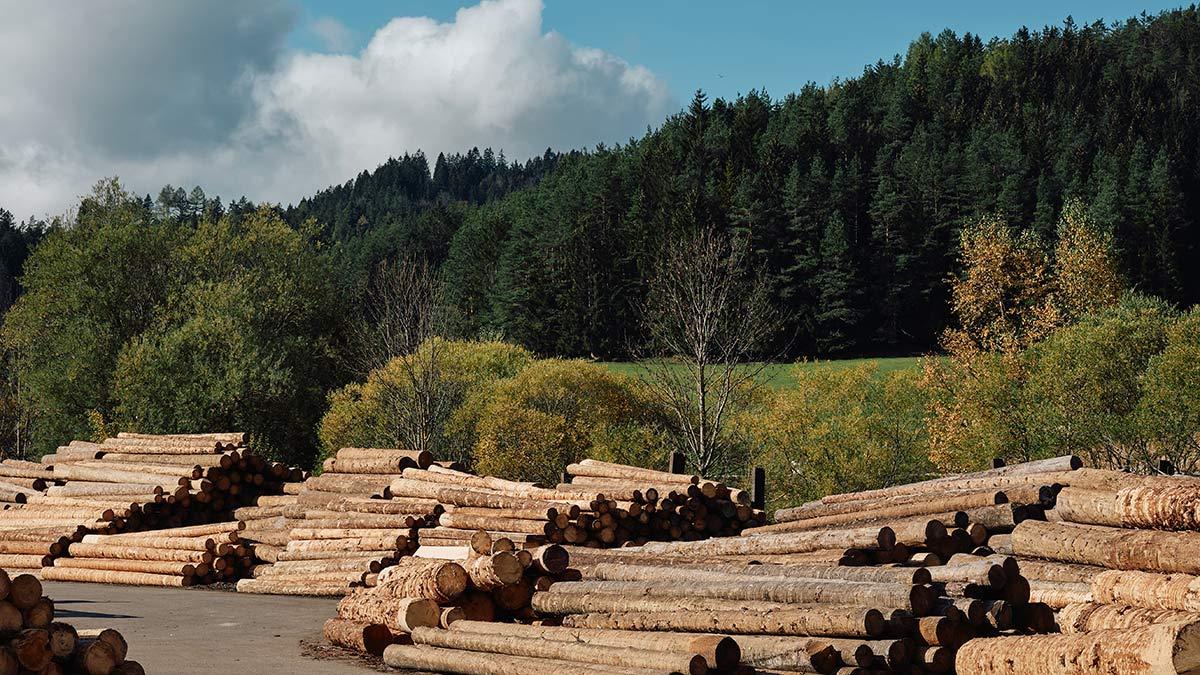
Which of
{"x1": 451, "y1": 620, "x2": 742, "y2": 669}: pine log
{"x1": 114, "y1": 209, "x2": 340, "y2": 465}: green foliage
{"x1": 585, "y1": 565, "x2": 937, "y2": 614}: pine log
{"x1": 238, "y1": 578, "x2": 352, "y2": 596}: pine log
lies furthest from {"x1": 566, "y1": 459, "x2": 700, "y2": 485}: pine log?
{"x1": 114, "y1": 209, "x2": 340, "y2": 465}: green foliage

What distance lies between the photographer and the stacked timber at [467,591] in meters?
12.9

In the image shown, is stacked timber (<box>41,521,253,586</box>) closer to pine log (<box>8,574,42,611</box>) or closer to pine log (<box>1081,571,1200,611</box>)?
pine log (<box>8,574,42,611</box>)

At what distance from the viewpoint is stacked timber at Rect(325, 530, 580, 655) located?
12.9 m

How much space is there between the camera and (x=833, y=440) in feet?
134

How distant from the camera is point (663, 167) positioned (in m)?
101

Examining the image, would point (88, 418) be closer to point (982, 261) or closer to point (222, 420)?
point (222, 420)

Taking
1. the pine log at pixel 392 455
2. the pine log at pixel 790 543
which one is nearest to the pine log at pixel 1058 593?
the pine log at pixel 790 543

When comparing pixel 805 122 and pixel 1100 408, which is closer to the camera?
pixel 1100 408

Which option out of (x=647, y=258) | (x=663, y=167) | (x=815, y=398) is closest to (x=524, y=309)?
(x=647, y=258)

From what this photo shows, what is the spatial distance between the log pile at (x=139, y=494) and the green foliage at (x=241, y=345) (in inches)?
800

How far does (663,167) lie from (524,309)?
21.4 meters

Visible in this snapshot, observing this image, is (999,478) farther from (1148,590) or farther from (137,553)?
(137,553)

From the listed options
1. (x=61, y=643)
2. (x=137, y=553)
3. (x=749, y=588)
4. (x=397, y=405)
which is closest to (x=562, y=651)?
(x=749, y=588)

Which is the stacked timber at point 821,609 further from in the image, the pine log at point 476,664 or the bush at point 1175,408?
the bush at point 1175,408
